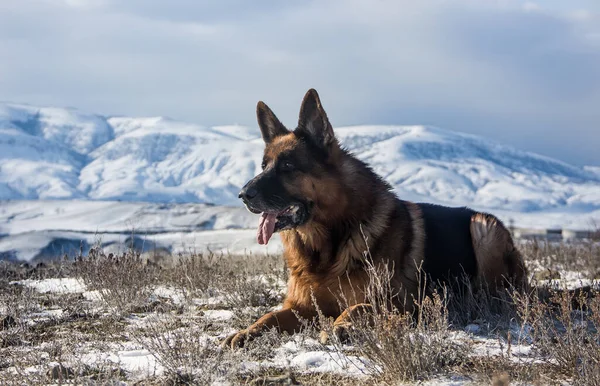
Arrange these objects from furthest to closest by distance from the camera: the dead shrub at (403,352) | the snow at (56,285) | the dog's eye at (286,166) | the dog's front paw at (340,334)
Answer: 1. the snow at (56,285)
2. the dog's eye at (286,166)
3. the dog's front paw at (340,334)
4. the dead shrub at (403,352)

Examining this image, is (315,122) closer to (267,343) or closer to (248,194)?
(248,194)

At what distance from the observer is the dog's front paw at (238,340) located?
4.17 meters

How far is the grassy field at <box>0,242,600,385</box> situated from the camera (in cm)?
333

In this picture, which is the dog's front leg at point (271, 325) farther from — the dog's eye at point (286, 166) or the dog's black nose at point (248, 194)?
the dog's eye at point (286, 166)

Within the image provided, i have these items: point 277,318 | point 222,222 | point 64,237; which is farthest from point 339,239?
point 222,222

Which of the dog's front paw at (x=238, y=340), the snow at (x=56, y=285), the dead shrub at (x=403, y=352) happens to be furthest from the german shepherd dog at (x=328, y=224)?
the snow at (x=56, y=285)

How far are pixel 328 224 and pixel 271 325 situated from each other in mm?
1046

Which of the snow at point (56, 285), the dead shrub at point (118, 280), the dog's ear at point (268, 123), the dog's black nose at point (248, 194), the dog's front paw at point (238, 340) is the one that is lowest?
the snow at point (56, 285)

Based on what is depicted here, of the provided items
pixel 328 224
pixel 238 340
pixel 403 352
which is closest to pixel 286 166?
pixel 328 224

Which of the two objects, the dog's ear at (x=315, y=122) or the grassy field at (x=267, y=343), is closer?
the grassy field at (x=267, y=343)

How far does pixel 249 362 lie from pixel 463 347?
4.49 feet

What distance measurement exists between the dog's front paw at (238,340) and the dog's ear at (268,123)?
7.31ft

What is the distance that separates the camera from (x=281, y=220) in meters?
5.15

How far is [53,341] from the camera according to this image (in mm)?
4465
